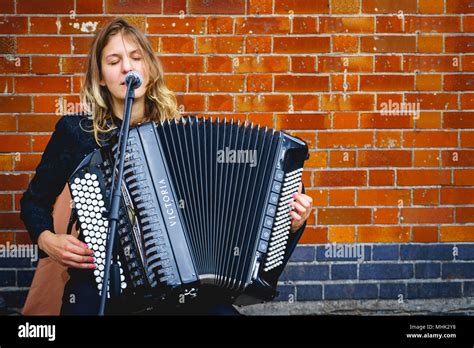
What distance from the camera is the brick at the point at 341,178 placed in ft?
12.7

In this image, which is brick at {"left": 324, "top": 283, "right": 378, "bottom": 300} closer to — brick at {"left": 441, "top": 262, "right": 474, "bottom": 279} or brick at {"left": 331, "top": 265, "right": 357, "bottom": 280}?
brick at {"left": 331, "top": 265, "right": 357, "bottom": 280}

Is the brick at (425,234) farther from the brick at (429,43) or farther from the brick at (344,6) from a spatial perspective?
the brick at (344,6)

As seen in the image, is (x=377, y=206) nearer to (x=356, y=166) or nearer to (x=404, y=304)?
(x=356, y=166)

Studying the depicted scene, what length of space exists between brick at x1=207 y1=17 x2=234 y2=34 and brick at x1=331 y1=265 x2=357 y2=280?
137 centimetres

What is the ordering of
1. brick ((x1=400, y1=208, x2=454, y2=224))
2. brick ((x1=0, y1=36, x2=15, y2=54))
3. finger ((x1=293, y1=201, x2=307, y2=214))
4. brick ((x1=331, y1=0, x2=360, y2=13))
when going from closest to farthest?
finger ((x1=293, y1=201, x2=307, y2=214)) → brick ((x1=0, y1=36, x2=15, y2=54)) → brick ((x1=331, y1=0, x2=360, y2=13)) → brick ((x1=400, y1=208, x2=454, y2=224))

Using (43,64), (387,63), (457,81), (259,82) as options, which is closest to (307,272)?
(259,82)

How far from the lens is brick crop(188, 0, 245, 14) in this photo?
3.73 meters

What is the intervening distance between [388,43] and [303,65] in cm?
46

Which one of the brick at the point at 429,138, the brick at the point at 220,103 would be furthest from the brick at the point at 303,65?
the brick at the point at 429,138

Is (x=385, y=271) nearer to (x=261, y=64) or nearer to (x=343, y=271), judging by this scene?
(x=343, y=271)

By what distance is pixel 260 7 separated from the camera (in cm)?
376

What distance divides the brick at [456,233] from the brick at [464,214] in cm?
4

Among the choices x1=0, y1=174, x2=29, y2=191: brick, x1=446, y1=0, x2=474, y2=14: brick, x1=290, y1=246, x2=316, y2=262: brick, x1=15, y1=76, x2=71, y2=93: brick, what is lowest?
x1=290, y1=246, x2=316, y2=262: brick

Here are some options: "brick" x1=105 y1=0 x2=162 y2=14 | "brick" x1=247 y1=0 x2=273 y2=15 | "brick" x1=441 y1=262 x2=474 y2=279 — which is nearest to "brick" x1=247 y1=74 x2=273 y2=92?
"brick" x1=247 y1=0 x2=273 y2=15
